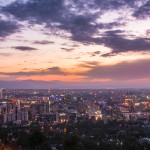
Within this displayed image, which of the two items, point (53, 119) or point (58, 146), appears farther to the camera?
point (53, 119)

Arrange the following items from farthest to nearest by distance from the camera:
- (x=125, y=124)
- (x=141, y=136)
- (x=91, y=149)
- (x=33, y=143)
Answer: (x=125, y=124)
(x=141, y=136)
(x=91, y=149)
(x=33, y=143)

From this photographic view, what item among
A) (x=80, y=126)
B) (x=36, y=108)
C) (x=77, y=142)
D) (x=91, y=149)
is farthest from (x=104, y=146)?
(x=36, y=108)

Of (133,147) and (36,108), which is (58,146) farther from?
(36,108)

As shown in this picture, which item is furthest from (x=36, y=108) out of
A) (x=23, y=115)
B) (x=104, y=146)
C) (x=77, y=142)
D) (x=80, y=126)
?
(x=77, y=142)

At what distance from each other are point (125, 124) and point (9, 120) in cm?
1238

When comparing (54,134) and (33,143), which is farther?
(54,134)

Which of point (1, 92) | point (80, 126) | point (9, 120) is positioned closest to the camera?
point (80, 126)

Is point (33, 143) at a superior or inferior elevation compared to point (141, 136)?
superior

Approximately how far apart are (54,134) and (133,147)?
19.4 ft

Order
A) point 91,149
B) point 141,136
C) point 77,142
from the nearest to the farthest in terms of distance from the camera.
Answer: point 77,142
point 91,149
point 141,136

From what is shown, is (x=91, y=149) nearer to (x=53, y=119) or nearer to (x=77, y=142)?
(x=77, y=142)

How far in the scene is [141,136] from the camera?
16.3 meters

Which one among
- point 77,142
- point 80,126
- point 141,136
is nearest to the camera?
point 77,142

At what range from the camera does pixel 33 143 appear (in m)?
10.1
